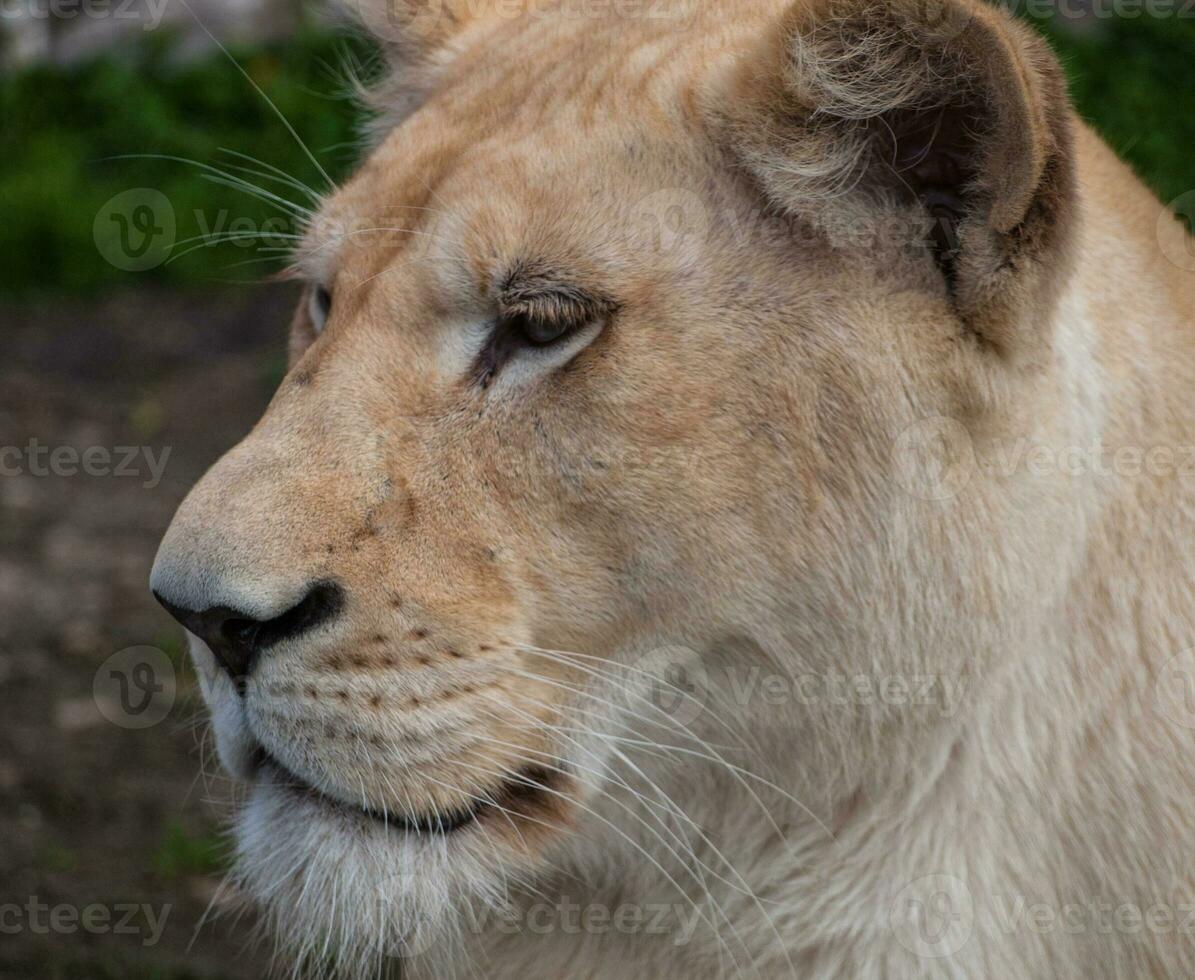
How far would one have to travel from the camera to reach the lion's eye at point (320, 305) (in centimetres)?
254

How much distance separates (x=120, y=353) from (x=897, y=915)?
213 inches

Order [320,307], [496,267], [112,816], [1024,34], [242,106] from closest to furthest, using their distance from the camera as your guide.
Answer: [1024,34] < [496,267] < [320,307] < [112,816] < [242,106]

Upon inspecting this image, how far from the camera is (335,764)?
209 centimetres

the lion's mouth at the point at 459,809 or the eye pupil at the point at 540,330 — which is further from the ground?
the eye pupil at the point at 540,330

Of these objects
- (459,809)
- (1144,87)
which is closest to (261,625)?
(459,809)

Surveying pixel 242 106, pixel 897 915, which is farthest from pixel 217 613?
pixel 242 106

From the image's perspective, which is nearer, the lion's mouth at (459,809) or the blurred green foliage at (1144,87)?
the lion's mouth at (459,809)

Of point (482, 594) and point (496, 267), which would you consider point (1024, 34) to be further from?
point (482, 594)

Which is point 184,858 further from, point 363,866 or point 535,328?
point 535,328

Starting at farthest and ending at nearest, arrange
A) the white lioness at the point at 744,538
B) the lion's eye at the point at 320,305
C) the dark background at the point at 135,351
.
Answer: the dark background at the point at 135,351 → the lion's eye at the point at 320,305 → the white lioness at the point at 744,538

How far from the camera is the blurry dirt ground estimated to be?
3.77m

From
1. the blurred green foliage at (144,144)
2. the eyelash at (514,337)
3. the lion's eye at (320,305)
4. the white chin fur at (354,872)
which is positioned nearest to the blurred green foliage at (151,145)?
the blurred green foliage at (144,144)

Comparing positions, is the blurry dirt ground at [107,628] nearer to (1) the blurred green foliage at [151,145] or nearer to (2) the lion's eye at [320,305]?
(1) the blurred green foliage at [151,145]

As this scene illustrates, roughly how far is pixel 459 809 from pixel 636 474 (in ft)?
1.76
